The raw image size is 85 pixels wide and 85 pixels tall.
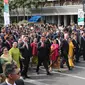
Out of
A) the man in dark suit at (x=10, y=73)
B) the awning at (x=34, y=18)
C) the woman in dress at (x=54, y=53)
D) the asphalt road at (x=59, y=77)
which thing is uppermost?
the awning at (x=34, y=18)

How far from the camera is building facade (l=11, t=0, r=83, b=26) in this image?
5009cm

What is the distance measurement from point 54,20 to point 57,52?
4011cm

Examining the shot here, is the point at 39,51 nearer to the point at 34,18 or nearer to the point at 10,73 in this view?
the point at 10,73

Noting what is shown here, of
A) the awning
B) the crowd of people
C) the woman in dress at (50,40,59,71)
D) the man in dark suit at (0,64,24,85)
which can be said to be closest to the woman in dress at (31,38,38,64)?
the crowd of people

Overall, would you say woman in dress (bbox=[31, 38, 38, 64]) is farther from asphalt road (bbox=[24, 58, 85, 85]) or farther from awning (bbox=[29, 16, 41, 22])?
awning (bbox=[29, 16, 41, 22])

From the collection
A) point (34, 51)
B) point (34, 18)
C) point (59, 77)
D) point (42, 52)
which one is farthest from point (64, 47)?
point (34, 18)

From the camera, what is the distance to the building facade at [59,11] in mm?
50094

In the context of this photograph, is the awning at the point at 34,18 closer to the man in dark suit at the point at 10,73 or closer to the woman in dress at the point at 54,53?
the woman in dress at the point at 54,53

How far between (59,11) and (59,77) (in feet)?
129

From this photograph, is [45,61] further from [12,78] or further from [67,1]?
[67,1]

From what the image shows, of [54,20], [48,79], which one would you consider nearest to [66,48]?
[48,79]

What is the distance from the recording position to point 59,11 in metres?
51.9

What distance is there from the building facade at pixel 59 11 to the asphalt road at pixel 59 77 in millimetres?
35112

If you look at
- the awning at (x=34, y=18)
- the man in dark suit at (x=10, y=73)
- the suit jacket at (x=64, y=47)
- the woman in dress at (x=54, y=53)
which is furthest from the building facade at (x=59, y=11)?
the man in dark suit at (x=10, y=73)
